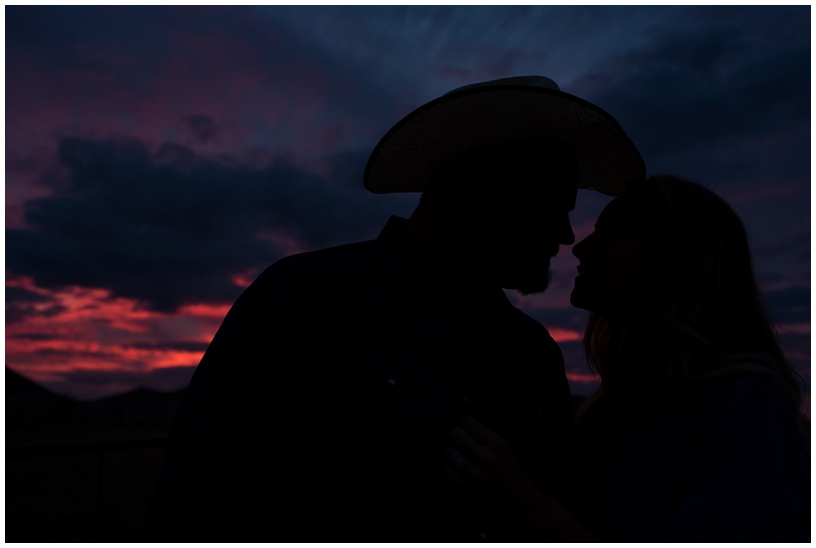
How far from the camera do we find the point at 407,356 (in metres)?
2.17

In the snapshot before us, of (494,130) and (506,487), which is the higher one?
(494,130)

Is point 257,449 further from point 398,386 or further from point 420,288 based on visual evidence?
point 420,288

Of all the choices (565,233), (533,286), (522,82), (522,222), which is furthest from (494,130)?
(533,286)

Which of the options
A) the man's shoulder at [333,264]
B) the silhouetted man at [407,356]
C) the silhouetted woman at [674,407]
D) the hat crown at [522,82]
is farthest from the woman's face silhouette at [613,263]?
the man's shoulder at [333,264]

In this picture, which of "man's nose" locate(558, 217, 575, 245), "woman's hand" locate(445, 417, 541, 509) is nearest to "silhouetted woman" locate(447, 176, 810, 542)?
"woman's hand" locate(445, 417, 541, 509)

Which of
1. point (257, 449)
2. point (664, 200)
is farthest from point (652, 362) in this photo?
point (257, 449)

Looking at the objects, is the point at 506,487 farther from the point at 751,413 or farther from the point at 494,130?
the point at 494,130

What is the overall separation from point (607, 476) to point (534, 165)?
4.07 ft

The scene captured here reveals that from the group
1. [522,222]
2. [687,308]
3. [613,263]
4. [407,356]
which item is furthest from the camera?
[613,263]

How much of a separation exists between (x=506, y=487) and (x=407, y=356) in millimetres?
525

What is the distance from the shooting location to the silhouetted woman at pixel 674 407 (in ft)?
6.06

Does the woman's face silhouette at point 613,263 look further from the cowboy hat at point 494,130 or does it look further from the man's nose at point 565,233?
the cowboy hat at point 494,130

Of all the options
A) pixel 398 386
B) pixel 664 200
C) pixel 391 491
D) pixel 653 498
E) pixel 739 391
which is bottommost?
pixel 653 498

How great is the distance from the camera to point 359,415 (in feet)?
6.71
